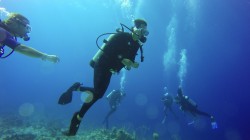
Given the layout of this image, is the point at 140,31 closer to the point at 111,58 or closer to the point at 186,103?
the point at 111,58

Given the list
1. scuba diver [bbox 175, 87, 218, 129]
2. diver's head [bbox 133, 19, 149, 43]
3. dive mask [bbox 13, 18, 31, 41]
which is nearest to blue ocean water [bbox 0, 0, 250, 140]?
scuba diver [bbox 175, 87, 218, 129]

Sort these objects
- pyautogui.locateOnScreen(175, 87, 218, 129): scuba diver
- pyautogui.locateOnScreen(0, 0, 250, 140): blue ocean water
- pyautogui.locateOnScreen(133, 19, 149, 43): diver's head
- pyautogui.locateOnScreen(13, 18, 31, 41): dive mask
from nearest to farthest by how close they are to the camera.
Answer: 1. pyautogui.locateOnScreen(13, 18, 31, 41): dive mask
2. pyautogui.locateOnScreen(133, 19, 149, 43): diver's head
3. pyautogui.locateOnScreen(175, 87, 218, 129): scuba diver
4. pyautogui.locateOnScreen(0, 0, 250, 140): blue ocean water

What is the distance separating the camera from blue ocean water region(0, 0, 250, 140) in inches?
1726

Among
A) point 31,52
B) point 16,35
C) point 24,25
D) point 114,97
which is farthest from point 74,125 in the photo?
point 114,97

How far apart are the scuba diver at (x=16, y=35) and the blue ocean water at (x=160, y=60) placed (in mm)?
15639

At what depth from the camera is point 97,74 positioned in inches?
207

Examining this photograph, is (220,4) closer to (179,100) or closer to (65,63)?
(179,100)

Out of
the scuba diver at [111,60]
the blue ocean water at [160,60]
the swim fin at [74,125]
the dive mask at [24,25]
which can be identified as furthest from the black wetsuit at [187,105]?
the dive mask at [24,25]

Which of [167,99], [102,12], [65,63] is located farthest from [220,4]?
[65,63]

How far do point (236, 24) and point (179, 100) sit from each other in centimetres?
5521

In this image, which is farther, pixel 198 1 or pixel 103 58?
pixel 198 1

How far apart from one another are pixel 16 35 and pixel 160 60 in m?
109

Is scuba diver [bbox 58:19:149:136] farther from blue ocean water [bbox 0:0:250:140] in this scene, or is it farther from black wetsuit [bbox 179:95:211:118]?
blue ocean water [bbox 0:0:250:140]

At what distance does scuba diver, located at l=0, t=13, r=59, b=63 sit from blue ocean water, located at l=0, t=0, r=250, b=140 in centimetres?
1564
